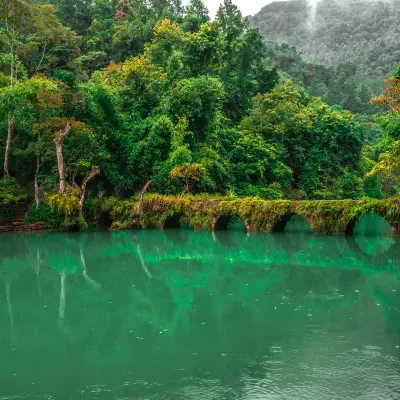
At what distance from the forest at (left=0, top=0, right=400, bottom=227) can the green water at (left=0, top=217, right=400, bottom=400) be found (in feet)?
32.0

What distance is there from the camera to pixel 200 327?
985 centimetres

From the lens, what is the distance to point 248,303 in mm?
11867

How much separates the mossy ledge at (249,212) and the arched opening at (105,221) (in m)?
0.17

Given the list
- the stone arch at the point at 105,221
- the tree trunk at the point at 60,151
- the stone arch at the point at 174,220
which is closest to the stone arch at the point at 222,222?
the stone arch at the point at 174,220

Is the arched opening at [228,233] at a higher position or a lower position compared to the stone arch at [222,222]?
lower

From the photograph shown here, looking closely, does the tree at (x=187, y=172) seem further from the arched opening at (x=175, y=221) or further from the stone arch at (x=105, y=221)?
the stone arch at (x=105, y=221)

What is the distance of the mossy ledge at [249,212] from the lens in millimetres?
24609

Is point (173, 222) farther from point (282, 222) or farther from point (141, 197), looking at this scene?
point (282, 222)

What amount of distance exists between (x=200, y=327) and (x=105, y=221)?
77.2 ft

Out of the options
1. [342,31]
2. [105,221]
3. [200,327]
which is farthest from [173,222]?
[342,31]

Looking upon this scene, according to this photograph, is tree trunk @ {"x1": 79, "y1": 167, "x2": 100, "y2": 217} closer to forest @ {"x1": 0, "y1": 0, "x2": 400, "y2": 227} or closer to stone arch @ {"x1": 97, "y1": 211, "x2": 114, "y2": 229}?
forest @ {"x1": 0, "y1": 0, "x2": 400, "y2": 227}

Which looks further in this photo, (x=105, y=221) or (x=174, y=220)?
(x=105, y=221)

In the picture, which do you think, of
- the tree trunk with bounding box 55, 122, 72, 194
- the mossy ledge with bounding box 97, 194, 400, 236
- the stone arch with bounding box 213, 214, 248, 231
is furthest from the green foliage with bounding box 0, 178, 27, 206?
the stone arch with bounding box 213, 214, 248, 231

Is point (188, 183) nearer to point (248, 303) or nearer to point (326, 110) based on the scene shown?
point (326, 110)
